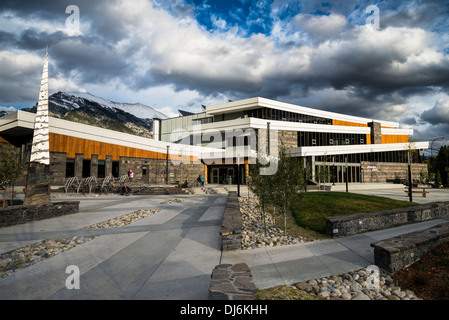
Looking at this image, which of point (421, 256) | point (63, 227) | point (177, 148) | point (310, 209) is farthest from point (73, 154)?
point (421, 256)

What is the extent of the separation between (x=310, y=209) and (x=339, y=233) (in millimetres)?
4513

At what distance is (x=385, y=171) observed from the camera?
45.6 m

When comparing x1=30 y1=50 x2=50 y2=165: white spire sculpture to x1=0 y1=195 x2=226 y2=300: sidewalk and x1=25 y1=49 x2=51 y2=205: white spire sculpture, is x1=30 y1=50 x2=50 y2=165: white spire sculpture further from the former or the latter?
x1=0 y1=195 x2=226 y2=300: sidewalk

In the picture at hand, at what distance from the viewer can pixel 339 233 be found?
26.2 feet

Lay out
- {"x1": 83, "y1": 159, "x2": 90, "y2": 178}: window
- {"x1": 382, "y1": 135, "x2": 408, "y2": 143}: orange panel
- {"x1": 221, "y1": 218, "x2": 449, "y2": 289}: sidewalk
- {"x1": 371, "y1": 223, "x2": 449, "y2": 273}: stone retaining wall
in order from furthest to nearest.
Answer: {"x1": 382, "y1": 135, "x2": 408, "y2": 143}: orange panel, {"x1": 83, "y1": 159, "x2": 90, "y2": 178}: window, {"x1": 371, "y1": 223, "x2": 449, "y2": 273}: stone retaining wall, {"x1": 221, "y1": 218, "x2": 449, "y2": 289}: sidewalk

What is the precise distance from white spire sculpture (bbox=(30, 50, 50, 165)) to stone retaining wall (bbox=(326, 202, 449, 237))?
1405 centimetres

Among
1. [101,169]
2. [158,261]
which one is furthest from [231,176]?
[158,261]

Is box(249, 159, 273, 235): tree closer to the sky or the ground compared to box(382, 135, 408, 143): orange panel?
closer to the ground

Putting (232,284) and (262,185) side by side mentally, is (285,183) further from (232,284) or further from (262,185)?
(232,284)

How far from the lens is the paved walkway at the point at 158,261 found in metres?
4.27

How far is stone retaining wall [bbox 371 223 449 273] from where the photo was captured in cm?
506

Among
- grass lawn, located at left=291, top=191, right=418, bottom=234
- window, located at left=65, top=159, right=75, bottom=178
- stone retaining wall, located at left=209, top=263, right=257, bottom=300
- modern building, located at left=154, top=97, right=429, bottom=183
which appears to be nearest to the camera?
stone retaining wall, located at left=209, top=263, right=257, bottom=300

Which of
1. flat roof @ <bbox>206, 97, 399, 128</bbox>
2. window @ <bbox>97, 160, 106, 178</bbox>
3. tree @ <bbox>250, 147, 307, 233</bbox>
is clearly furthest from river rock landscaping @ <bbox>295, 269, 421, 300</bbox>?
flat roof @ <bbox>206, 97, 399, 128</bbox>
